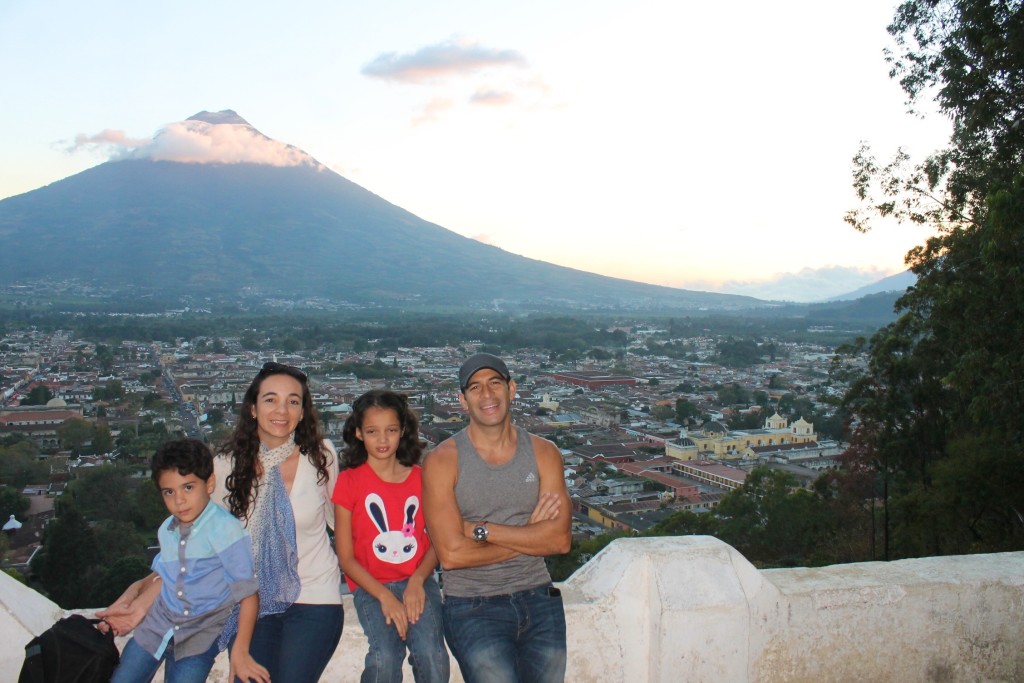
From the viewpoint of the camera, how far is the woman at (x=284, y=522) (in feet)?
5.79

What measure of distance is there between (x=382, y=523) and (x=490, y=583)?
0.31m

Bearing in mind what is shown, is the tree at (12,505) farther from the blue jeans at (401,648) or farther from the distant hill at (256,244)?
the distant hill at (256,244)

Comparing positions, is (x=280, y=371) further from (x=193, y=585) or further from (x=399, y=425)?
(x=193, y=585)

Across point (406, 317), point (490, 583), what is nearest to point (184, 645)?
point (490, 583)

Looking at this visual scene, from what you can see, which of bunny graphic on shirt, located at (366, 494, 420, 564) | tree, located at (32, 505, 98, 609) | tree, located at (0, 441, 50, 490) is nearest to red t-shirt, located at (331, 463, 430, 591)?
bunny graphic on shirt, located at (366, 494, 420, 564)

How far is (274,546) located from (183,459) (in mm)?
307

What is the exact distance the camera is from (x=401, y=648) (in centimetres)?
181

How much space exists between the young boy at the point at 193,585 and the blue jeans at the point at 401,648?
9.6 inches

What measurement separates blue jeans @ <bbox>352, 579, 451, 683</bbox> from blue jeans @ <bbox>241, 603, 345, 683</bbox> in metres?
0.08

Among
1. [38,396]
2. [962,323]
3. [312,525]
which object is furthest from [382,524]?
[38,396]

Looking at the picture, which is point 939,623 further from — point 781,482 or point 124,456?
point 124,456

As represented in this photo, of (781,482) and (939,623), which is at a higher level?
(939,623)

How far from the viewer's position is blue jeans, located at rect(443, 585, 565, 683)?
1762 millimetres

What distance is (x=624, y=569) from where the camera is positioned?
6.23 ft
